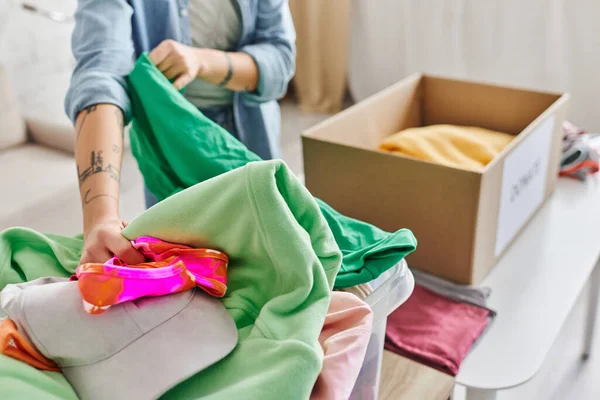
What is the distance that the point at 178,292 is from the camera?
1.48 ft

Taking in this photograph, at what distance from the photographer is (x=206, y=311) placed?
451 millimetres

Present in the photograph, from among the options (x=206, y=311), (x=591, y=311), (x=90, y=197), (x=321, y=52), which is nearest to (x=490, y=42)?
(x=321, y=52)

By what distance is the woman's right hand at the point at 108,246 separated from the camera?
0.48 metres

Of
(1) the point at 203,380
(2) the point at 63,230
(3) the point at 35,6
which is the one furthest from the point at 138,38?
(3) the point at 35,6

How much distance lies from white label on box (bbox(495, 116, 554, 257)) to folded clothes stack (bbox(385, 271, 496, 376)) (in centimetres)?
12

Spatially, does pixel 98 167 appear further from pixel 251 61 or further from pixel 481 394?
pixel 481 394

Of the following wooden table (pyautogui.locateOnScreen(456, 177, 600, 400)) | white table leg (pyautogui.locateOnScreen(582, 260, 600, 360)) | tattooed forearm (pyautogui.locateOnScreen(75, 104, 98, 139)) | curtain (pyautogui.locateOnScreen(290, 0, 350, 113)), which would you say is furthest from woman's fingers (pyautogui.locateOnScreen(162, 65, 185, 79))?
curtain (pyautogui.locateOnScreen(290, 0, 350, 113))

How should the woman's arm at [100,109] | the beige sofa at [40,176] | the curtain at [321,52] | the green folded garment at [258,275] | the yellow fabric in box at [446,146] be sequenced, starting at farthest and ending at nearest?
the curtain at [321,52] → the beige sofa at [40,176] → the yellow fabric in box at [446,146] → the woman's arm at [100,109] → the green folded garment at [258,275]

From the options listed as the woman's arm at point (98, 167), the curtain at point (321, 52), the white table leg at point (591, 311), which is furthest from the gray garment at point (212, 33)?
the curtain at point (321, 52)

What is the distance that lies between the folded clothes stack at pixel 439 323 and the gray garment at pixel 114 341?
1.18 feet

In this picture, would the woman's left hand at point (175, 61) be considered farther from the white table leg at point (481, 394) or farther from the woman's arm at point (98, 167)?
the white table leg at point (481, 394)

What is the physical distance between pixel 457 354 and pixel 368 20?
231 centimetres

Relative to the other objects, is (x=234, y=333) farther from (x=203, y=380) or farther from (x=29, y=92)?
(x=29, y=92)

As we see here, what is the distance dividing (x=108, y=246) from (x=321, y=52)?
2604mm
